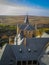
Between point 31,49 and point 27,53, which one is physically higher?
point 31,49

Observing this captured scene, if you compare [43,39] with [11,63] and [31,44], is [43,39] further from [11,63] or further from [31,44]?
[11,63]

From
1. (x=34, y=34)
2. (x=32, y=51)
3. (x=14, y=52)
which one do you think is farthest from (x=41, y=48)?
(x=34, y=34)

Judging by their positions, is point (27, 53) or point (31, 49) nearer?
point (27, 53)

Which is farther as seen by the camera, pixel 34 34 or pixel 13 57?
pixel 34 34

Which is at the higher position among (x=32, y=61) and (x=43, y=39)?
(x=43, y=39)

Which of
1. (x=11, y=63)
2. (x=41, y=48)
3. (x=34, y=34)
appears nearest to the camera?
(x=11, y=63)

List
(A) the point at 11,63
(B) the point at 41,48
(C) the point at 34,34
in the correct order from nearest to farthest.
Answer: (A) the point at 11,63 → (B) the point at 41,48 → (C) the point at 34,34

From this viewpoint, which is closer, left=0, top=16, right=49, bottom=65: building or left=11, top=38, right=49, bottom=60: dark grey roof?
left=0, top=16, right=49, bottom=65: building

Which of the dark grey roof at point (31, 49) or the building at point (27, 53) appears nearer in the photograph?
the building at point (27, 53)
